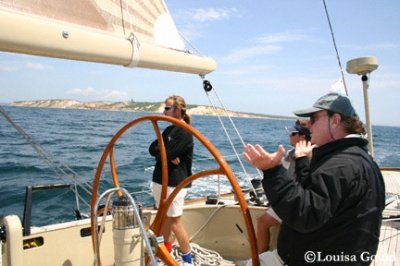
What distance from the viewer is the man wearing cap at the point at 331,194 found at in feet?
4.33

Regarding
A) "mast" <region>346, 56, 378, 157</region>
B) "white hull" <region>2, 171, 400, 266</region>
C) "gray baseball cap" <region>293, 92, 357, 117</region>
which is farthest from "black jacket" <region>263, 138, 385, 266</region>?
"mast" <region>346, 56, 378, 157</region>

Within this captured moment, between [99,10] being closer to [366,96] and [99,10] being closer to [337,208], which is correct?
[337,208]

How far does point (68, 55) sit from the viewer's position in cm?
187

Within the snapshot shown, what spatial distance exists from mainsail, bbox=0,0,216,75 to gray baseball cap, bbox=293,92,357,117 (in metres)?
1.09

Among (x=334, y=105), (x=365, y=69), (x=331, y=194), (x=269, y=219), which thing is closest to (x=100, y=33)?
(x=334, y=105)

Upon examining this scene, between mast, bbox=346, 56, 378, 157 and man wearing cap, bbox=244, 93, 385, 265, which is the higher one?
mast, bbox=346, 56, 378, 157

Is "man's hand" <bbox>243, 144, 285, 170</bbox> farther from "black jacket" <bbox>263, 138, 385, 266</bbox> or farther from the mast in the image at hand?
the mast

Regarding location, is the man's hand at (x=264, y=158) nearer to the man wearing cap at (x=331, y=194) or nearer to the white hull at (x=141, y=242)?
the man wearing cap at (x=331, y=194)

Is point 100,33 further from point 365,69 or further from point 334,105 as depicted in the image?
point 365,69

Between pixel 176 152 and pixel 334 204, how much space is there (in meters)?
1.72

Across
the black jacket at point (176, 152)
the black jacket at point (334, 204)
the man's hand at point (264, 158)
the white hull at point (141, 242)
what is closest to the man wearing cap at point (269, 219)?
the white hull at point (141, 242)

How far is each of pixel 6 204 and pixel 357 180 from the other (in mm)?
7182

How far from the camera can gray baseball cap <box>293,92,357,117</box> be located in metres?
1.54

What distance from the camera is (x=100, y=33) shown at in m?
2.06
